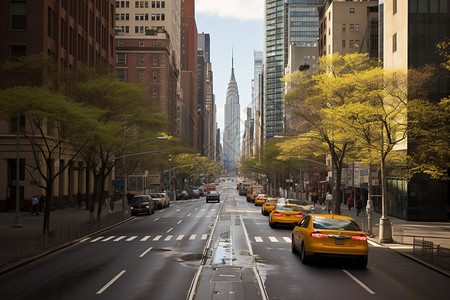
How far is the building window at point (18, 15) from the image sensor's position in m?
50.4

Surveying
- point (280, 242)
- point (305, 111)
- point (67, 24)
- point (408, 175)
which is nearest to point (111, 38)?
point (67, 24)

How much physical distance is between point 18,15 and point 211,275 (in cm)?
4300

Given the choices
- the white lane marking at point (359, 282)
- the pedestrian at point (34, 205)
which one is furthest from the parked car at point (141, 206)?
the white lane marking at point (359, 282)

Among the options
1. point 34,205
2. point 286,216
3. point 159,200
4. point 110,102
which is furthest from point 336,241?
point 159,200

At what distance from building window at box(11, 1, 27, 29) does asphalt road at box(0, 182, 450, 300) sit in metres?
33.0

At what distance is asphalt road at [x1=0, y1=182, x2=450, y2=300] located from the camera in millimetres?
13769

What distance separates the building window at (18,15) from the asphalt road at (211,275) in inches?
1298

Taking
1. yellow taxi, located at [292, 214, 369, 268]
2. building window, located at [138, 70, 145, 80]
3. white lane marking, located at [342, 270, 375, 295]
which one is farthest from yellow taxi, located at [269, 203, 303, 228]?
building window, located at [138, 70, 145, 80]

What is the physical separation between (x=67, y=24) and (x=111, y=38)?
22549 mm

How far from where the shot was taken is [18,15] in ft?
165

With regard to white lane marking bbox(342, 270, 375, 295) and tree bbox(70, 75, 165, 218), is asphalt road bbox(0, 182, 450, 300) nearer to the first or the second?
white lane marking bbox(342, 270, 375, 295)

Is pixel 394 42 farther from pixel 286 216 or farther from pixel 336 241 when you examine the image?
pixel 336 241

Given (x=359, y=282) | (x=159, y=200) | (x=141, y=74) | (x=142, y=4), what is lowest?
(x=159, y=200)

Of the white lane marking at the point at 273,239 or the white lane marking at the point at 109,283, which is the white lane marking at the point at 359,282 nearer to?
the white lane marking at the point at 109,283
